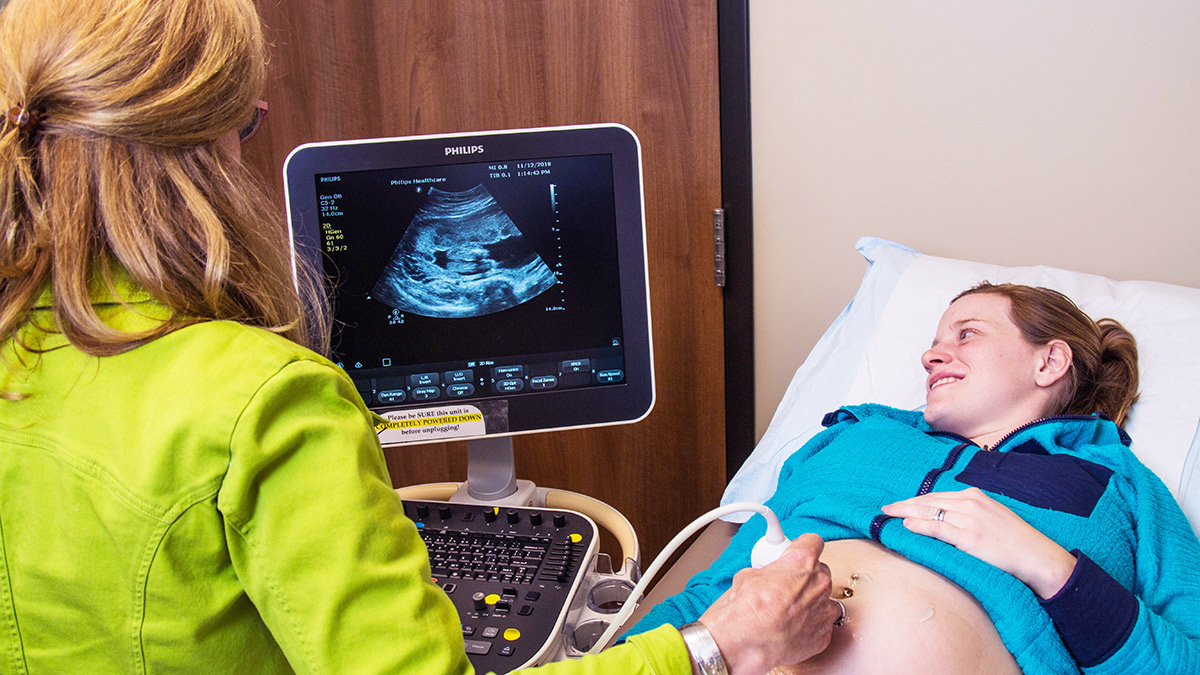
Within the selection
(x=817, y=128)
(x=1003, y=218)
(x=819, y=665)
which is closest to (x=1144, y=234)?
(x=1003, y=218)

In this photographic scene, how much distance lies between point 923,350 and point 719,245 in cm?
54

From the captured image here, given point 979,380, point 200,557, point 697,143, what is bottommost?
point 979,380

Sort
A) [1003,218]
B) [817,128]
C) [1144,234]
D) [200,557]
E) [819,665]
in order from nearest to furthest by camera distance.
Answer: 1. [200,557]
2. [819,665]
3. [1144,234]
4. [1003,218]
5. [817,128]

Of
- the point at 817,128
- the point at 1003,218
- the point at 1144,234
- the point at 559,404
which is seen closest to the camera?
the point at 559,404

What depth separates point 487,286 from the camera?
130 centimetres

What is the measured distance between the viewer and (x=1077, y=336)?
1395 millimetres

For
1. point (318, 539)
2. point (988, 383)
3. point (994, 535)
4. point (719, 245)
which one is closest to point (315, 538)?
point (318, 539)

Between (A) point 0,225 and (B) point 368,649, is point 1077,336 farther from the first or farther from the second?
(A) point 0,225

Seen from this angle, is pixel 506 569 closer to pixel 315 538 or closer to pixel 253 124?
pixel 315 538

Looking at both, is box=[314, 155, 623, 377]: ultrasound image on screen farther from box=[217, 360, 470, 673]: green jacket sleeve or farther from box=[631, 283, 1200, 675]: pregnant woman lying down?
box=[217, 360, 470, 673]: green jacket sleeve

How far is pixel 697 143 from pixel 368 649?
4.79 feet

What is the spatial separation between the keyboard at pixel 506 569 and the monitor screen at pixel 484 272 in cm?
13

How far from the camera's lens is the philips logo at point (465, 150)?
1.25m

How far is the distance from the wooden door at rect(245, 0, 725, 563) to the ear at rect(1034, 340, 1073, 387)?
2.47 ft
